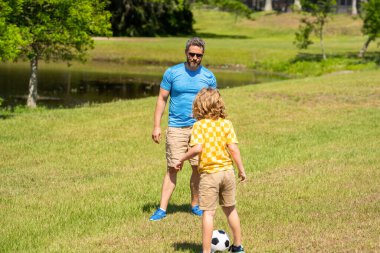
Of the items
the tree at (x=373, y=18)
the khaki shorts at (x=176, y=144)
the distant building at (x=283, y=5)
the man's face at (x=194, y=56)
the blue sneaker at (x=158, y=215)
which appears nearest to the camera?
the man's face at (x=194, y=56)

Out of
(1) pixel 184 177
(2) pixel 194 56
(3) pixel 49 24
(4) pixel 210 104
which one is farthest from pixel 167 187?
(3) pixel 49 24

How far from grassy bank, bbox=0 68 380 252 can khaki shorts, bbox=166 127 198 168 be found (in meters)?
0.81

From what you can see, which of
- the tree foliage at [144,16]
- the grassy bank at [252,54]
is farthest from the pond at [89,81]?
the tree foliage at [144,16]

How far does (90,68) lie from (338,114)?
97.4 feet

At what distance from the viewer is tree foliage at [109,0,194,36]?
68500mm

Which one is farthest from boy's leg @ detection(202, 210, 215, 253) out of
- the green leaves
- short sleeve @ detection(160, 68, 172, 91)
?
the green leaves

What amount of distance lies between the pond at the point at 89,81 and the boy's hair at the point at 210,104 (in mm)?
24106

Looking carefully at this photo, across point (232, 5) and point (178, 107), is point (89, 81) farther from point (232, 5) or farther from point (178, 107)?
point (232, 5)

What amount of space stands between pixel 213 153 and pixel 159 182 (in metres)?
5.18

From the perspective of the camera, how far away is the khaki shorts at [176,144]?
9617 millimetres

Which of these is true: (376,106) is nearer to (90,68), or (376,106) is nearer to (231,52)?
(90,68)

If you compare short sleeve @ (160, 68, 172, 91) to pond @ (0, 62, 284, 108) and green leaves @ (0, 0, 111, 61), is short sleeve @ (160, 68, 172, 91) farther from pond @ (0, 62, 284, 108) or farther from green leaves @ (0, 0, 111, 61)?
pond @ (0, 62, 284, 108)

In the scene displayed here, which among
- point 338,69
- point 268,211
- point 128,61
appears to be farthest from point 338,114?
point 128,61

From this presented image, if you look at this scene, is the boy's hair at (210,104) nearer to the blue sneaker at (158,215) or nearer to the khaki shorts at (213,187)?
the khaki shorts at (213,187)
